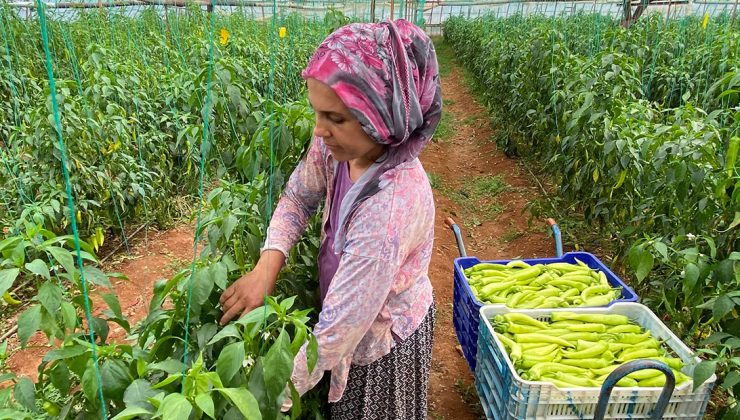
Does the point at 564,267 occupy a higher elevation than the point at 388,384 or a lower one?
lower

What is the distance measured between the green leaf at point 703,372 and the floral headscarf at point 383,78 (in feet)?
3.96

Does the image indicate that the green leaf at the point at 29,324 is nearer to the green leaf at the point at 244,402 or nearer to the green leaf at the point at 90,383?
the green leaf at the point at 90,383

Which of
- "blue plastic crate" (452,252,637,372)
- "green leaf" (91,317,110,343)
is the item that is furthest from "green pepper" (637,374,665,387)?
"green leaf" (91,317,110,343)

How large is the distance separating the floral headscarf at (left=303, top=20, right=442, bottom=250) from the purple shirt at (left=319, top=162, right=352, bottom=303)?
0.18 m

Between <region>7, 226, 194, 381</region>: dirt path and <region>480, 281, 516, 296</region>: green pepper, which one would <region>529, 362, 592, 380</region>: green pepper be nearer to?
<region>480, 281, 516, 296</region>: green pepper

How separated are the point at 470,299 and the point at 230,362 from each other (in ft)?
5.28

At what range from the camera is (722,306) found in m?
1.87

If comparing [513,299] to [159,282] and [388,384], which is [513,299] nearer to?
[388,384]

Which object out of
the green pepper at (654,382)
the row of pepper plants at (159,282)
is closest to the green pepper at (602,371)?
the green pepper at (654,382)

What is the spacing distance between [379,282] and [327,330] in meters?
0.17

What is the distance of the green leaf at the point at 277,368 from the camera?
1.08 m

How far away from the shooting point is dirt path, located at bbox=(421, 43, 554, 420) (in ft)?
9.57

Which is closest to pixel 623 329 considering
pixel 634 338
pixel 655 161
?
pixel 634 338

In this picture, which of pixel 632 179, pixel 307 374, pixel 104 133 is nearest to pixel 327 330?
pixel 307 374
